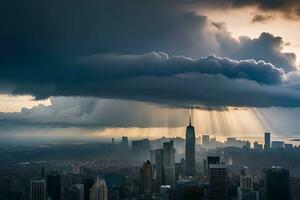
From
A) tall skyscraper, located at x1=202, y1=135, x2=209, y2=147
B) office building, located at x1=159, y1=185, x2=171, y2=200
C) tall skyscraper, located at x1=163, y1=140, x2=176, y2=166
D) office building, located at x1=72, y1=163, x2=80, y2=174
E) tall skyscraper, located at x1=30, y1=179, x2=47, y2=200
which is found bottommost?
office building, located at x1=159, y1=185, x2=171, y2=200

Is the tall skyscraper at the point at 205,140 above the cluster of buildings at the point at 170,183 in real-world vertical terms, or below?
above

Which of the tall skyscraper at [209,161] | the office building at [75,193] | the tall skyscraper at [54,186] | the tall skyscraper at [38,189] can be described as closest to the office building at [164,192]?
the tall skyscraper at [209,161]

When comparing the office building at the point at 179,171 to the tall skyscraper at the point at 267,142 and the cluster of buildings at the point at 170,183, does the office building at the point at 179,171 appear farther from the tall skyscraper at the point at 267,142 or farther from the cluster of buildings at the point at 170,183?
the tall skyscraper at the point at 267,142

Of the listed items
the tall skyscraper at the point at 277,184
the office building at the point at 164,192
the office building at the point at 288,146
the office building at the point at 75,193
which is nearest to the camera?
the office building at the point at 75,193

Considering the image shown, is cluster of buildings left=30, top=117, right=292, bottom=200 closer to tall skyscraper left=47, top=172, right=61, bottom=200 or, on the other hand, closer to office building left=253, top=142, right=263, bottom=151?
tall skyscraper left=47, top=172, right=61, bottom=200

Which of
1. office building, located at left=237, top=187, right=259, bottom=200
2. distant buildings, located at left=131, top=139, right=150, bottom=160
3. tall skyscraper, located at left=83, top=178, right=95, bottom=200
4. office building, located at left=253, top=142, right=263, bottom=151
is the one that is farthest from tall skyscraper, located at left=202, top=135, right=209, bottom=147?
tall skyscraper, located at left=83, top=178, right=95, bottom=200

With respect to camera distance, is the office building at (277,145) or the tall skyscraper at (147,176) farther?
the office building at (277,145)
